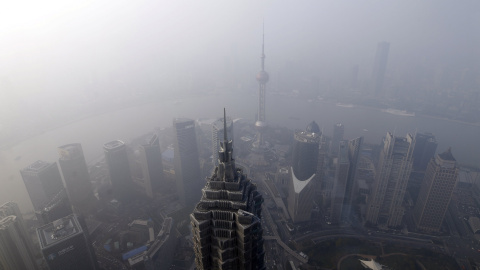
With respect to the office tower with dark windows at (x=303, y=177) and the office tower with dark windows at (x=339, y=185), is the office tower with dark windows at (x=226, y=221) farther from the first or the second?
the office tower with dark windows at (x=339, y=185)

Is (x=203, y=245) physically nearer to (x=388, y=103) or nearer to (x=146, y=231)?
(x=146, y=231)

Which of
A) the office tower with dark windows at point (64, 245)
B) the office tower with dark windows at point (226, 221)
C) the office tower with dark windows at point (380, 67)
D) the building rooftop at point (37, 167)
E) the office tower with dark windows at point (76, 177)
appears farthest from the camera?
the office tower with dark windows at point (380, 67)

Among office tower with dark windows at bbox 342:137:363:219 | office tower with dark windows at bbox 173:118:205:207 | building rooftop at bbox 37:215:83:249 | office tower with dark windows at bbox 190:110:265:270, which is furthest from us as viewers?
office tower with dark windows at bbox 173:118:205:207

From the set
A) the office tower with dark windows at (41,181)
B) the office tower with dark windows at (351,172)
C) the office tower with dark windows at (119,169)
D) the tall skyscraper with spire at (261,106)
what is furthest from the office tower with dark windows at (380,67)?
the office tower with dark windows at (41,181)

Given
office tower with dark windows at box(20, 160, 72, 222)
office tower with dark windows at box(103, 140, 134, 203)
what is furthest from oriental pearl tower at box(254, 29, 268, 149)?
office tower with dark windows at box(20, 160, 72, 222)

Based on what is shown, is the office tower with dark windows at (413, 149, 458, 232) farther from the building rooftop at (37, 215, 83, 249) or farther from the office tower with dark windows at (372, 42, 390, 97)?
the office tower with dark windows at (372, 42, 390, 97)
